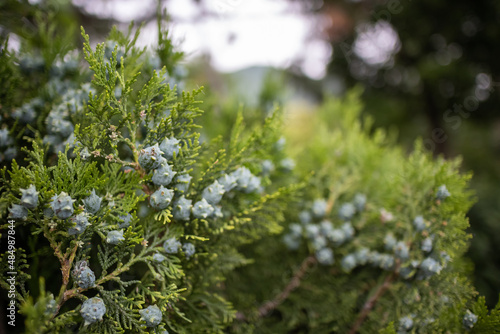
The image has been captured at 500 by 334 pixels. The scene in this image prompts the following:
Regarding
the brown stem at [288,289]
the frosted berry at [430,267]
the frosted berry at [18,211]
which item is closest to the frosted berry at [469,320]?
the frosted berry at [430,267]

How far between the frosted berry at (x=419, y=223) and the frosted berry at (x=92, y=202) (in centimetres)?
62

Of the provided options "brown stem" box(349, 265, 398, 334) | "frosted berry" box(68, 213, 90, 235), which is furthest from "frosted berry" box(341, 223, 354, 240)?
"frosted berry" box(68, 213, 90, 235)

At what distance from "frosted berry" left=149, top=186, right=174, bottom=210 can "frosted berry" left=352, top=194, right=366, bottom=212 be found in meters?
0.52

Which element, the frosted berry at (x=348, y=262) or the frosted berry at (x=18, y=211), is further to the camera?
the frosted berry at (x=348, y=262)

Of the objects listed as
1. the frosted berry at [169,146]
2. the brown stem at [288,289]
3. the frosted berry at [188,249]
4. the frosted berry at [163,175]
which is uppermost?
the frosted berry at [169,146]

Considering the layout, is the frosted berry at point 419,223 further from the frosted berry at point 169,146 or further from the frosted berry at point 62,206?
the frosted berry at point 62,206

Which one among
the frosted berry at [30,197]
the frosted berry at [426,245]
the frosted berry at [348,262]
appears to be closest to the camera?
the frosted berry at [30,197]

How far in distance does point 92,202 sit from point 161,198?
10cm

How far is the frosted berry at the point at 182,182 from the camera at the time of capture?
0.51m

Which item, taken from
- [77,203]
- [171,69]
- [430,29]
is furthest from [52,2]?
[430,29]

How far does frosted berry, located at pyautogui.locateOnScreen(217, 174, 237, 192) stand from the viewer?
56 centimetres

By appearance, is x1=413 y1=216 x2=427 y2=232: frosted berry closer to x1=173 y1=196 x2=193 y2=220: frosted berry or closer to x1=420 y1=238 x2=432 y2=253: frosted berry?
x1=420 y1=238 x2=432 y2=253: frosted berry

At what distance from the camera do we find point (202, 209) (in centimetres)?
51

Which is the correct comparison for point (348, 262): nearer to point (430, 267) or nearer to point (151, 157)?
point (430, 267)
